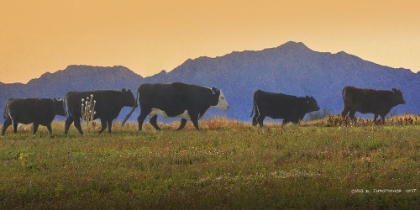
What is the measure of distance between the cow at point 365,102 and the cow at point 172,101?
25.2ft

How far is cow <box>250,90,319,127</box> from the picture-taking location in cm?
3828

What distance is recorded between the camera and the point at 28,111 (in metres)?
38.1

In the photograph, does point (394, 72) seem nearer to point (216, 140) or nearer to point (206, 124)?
point (206, 124)

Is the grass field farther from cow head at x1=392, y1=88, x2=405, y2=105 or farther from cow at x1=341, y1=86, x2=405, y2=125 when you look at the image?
cow head at x1=392, y1=88, x2=405, y2=105

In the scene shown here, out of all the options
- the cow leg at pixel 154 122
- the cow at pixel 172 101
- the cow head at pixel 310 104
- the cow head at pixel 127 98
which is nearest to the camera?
the cow leg at pixel 154 122

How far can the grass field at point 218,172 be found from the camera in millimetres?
14414

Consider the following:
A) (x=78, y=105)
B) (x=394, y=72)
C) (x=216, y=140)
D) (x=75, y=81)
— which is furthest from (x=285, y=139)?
(x=75, y=81)

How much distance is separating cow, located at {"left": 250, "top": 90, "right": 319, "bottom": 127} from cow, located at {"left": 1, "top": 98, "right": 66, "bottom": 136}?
10.0 metres

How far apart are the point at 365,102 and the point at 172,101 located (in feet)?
35.4

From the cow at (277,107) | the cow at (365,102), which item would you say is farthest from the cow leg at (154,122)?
the cow at (365,102)

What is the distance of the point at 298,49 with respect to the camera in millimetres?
105188

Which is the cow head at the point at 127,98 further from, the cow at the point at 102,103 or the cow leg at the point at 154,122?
the cow leg at the point at 154,122

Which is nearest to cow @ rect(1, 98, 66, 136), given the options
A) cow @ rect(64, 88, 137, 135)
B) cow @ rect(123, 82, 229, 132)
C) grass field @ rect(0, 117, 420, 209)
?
cow @ rect(64, 88, 137, 135)

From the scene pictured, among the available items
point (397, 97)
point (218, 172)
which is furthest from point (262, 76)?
point (218, 172)
